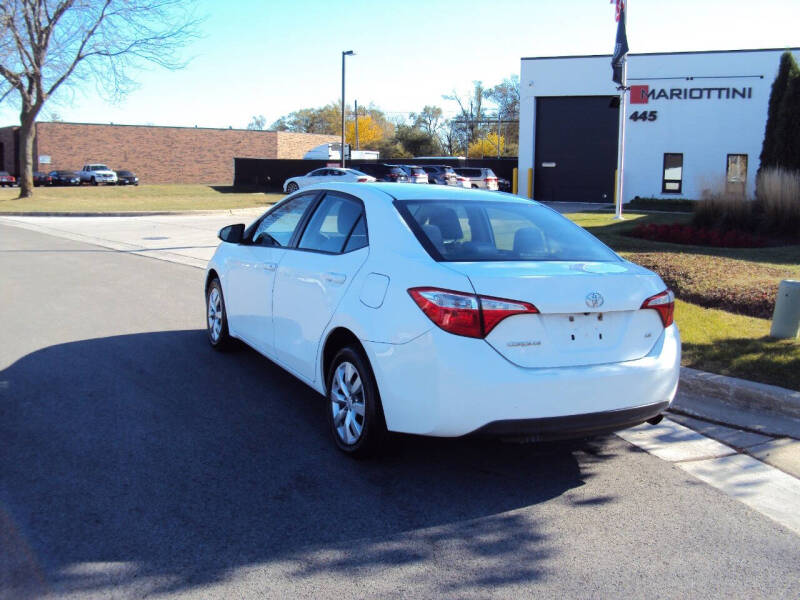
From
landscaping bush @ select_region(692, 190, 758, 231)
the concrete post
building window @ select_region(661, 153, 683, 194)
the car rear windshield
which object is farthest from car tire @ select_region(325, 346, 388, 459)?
building window @ select_region(661, 153, 683, 194)

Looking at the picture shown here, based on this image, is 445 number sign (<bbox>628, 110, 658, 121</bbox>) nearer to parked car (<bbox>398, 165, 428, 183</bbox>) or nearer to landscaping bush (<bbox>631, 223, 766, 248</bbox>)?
parked car (<bbox>398, 165, 428, 183</bbox>)

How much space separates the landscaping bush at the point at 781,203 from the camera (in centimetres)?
1405

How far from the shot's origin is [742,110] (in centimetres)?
3206

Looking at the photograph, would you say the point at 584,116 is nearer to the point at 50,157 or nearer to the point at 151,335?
the point at 151,335

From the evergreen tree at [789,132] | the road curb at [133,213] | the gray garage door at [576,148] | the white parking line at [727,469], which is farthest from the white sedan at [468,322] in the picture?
the gray garage door at [576,148]

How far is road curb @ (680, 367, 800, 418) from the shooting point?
218 inches

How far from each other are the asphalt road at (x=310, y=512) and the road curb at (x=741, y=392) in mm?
→ 1293

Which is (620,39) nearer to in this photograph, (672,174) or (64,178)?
(672,174)

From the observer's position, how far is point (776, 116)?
17375 mm

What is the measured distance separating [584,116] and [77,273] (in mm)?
28158

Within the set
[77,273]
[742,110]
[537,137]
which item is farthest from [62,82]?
[742,110]

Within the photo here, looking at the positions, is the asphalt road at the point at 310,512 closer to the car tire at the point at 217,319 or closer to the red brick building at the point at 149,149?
the car tire at the point at 217,319

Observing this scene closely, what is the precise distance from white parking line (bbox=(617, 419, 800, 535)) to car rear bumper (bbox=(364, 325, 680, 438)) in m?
0.79

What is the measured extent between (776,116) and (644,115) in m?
17.3
